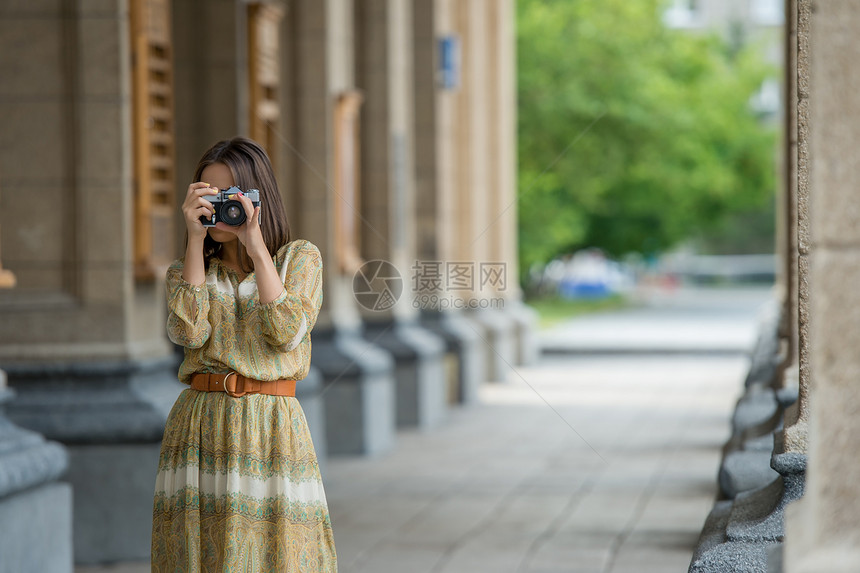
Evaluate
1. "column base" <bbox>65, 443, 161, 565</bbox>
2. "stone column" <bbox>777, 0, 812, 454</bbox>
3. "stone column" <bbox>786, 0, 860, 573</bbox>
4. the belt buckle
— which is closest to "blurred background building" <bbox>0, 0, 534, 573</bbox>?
"column base" <bbox>65, 443, 161, 565</bbox>

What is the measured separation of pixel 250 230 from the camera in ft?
11.0

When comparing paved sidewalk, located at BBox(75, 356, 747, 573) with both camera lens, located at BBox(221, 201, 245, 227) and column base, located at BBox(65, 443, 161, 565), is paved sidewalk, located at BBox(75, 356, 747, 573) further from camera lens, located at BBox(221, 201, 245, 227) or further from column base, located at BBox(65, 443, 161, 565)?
camera lens, located at BBox(221, 201, 245, 227)

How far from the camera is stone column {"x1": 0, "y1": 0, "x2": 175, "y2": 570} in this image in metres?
6.59

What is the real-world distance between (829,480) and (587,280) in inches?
1961

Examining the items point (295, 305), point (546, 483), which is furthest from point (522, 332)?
point (295, 305)

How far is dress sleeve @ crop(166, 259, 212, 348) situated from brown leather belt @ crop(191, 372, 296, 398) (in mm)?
108

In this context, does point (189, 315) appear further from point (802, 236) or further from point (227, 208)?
point (802, 236)

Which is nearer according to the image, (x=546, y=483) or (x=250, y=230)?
(x=250, y=230)

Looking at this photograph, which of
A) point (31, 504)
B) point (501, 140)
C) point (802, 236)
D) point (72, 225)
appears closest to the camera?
point (802, 236)

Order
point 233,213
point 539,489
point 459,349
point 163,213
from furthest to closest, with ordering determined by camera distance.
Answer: point 459,349
point 539,489
point 163,213
point 233,213

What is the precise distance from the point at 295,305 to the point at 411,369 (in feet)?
28.7

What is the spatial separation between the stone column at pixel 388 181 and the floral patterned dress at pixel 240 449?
8.10 meters

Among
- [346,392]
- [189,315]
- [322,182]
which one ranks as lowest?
[346,392]

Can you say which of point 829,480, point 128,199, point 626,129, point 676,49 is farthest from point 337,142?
point 676,49
